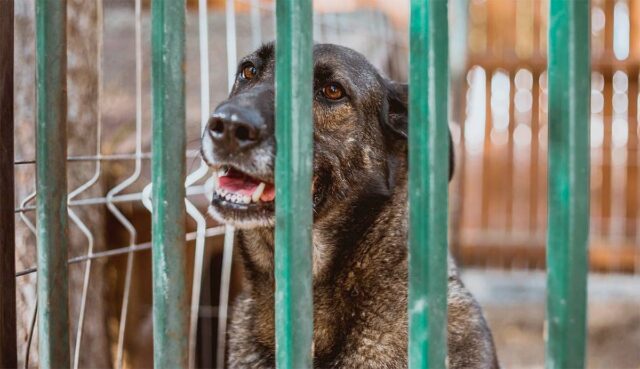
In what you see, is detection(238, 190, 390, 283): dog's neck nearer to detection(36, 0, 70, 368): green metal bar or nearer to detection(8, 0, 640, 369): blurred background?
detection(8, 0, 640, 369): blurred background

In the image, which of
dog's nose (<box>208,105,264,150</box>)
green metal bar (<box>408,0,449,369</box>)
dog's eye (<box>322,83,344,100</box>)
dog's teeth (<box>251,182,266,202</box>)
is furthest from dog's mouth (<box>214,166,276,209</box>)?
green metal bar (<box>408,0,449,369</box>)

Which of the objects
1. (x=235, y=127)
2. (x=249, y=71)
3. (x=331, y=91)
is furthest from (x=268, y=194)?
(x=249, y=71)

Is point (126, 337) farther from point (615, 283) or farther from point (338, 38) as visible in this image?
point (615, 283)

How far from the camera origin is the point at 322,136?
2.18m

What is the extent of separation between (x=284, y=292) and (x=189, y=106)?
246 centimetres

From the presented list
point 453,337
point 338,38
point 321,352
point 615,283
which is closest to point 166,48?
point 321,352

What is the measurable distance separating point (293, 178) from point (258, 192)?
0.85 metres

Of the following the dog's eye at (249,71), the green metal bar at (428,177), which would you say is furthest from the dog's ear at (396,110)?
the green metal bar at (428,177)

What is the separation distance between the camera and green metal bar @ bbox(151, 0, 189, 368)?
3.99 feet

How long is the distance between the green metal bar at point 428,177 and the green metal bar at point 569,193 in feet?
0.57

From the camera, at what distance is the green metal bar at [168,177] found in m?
1.22

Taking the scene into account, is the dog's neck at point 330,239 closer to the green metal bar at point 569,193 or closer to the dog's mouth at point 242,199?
the dog's mouth at point 242,199

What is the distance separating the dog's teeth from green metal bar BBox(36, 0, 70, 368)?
706 millimetres

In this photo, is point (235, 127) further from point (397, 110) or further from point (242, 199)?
point (397, 110)
